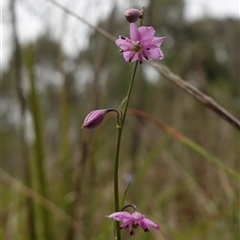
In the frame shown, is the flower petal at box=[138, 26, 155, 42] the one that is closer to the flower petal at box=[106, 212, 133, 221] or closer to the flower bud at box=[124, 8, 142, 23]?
the flower bud at box=[124, 8, 142, 23]

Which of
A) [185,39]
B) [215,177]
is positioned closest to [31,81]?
[215,177]


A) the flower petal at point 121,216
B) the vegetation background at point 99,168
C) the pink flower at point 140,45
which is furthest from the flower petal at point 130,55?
the vegetation background at point 99,168

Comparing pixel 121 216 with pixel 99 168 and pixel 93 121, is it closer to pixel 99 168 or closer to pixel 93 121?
pixel 93 121

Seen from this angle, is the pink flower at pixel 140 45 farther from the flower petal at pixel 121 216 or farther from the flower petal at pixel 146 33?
the flower petal at pixel 121 216

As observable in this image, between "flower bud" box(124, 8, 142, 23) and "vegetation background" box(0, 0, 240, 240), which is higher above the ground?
"vegetation background" box(0, 0, 240, 240)

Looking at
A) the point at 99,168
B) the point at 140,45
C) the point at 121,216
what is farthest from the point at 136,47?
the point at 99,168

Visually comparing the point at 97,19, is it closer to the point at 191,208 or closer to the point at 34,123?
the point at 34,123

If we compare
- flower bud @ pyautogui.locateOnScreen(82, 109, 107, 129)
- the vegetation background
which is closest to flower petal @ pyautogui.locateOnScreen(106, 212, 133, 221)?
flower bud @ pyautogui.locateOnScreen(82, 109, 107, 129)

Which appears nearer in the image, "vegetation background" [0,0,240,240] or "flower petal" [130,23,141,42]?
"flower petal" [130,23,141,42]
